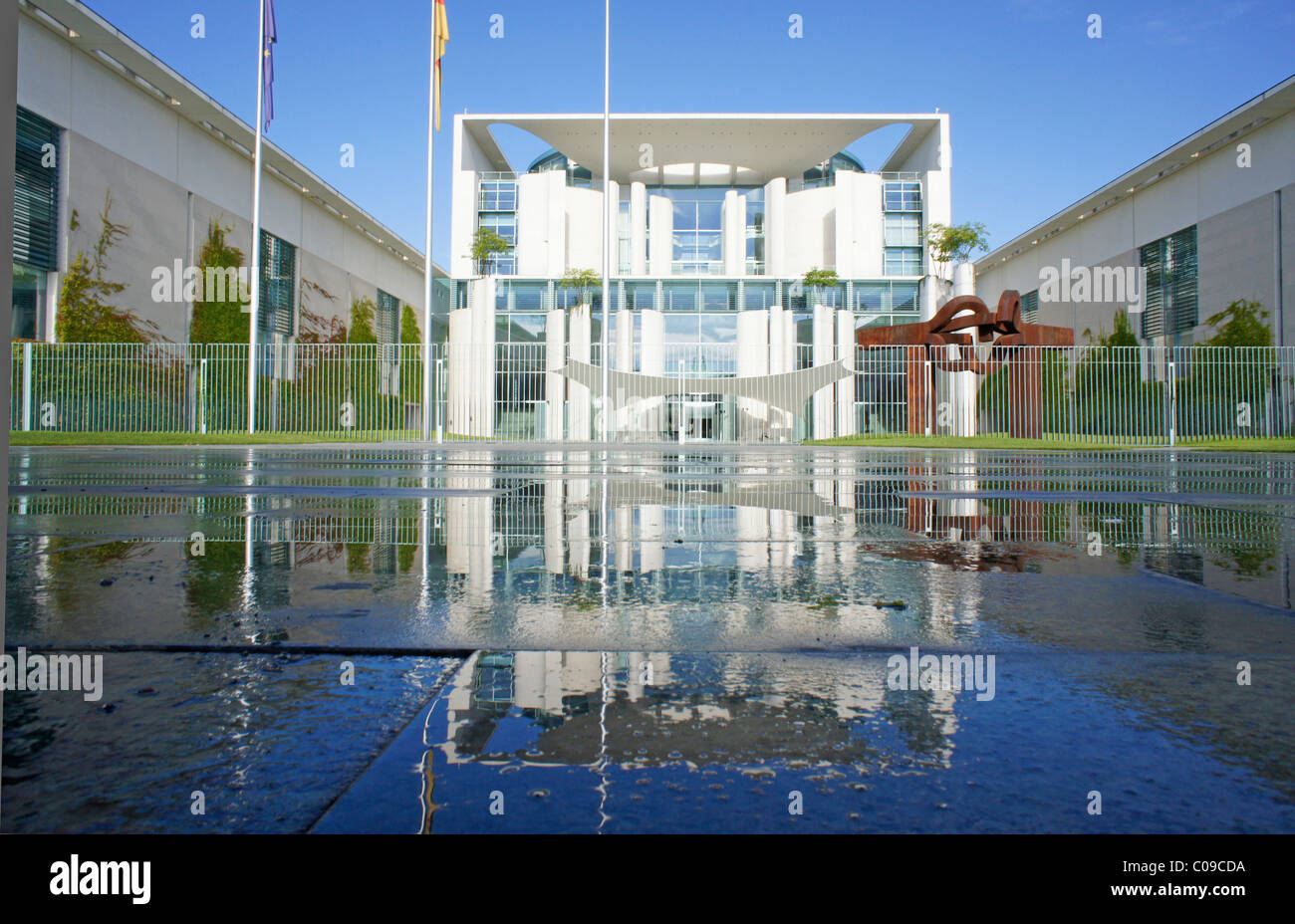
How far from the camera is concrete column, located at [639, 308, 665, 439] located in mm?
31859

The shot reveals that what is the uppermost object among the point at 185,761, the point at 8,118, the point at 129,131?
the point at 129,131

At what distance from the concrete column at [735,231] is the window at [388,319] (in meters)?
17.5

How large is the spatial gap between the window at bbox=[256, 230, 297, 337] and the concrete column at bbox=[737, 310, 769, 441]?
685 inches

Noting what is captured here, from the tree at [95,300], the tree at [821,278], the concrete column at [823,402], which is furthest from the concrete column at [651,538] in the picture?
the tree at [821,278]

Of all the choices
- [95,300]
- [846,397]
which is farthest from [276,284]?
[846,397]

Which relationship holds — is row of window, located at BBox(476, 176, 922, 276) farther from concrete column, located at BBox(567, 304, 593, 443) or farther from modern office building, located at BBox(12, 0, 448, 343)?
concrete column, located at BBox(567, 304, 593, 443)

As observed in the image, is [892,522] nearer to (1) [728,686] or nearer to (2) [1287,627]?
(2) [1287,627]

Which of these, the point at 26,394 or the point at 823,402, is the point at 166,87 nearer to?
the point at 26,394

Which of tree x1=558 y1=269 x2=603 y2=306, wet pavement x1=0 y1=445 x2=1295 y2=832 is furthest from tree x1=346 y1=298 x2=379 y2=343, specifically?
wet pavement x1=0 y1=445 x2=1295 y2=832

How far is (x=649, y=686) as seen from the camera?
135cm

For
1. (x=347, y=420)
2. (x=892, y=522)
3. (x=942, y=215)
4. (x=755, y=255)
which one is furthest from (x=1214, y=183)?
(x=892, y=522)

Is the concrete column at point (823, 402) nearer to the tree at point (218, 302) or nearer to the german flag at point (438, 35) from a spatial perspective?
the german flag at point (438, 35)

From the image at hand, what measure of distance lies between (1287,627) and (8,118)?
7.22 feet

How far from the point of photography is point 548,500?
505 cm
